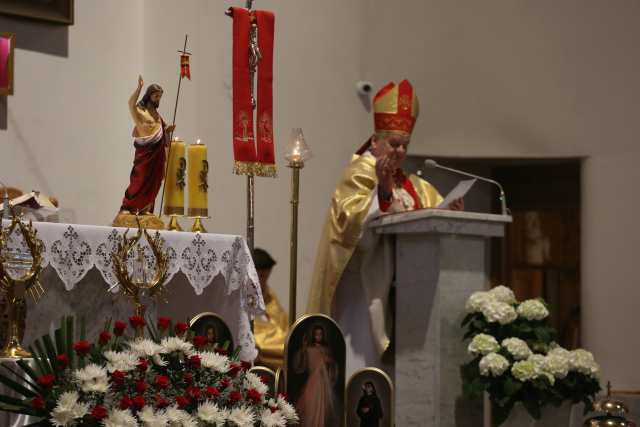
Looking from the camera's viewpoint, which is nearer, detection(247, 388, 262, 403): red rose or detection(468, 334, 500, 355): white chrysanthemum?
detection(247, 388, 262, 403): red rose

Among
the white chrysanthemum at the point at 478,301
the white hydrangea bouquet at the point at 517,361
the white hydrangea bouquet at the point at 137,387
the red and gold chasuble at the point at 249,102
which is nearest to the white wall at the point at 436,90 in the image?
the red and gold chasuble at the point at 249,102

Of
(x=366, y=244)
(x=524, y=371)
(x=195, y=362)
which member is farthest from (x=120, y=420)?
(x=366, y=244)

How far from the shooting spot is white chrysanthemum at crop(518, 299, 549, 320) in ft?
19.9

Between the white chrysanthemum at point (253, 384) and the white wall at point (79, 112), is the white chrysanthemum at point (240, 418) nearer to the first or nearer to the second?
the white chrysanthemum at point (253, 384)

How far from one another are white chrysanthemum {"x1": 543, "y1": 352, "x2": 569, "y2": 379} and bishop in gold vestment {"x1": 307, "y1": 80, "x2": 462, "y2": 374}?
3.50ft

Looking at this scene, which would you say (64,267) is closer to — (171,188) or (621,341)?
(171,188)

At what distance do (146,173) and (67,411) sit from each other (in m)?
2.36

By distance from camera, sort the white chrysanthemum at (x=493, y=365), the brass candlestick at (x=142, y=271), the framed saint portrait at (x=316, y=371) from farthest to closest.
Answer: the white chrysanthemum at (x=493, y=365) → the framed saint portrait at (x=316, y=371) → the brass candlestick at (x=142, y=271)

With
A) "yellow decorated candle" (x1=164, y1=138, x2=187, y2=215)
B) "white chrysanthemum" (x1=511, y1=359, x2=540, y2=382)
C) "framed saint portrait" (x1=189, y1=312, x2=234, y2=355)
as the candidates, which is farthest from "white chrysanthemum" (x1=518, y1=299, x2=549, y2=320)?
"yellow decorated candle" (x1=164, y1=138, x2=187, y2=215)

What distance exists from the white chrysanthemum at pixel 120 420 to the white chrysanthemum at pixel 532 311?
336 cm

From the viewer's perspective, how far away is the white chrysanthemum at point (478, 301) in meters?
6.00

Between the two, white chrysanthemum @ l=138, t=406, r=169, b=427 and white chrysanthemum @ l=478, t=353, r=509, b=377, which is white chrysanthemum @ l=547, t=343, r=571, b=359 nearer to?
white chrysanthemum @ l=478, t=353, r=509, b=377

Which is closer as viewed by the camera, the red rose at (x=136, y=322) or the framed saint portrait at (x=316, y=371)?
the red rose at (x=136, y=322)

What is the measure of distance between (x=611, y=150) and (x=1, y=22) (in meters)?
4.99
